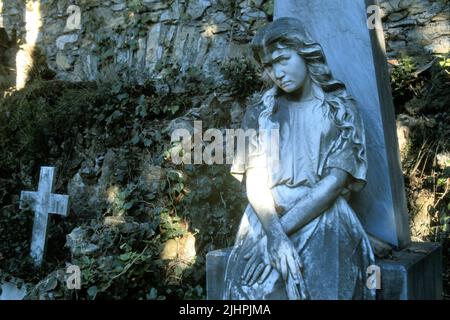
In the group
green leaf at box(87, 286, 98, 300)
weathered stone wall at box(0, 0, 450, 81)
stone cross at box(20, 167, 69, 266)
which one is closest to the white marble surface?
stone cross at box(20, 167, 69, 266)

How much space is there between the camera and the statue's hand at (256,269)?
80.0 inches

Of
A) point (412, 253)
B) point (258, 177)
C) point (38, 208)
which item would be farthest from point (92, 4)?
point (412, 253)

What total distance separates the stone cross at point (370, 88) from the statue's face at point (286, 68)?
0.42m

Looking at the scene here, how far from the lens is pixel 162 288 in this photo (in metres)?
3.34

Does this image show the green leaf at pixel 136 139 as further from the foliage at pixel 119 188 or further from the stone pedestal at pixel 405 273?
the stone pedestal at pixel 405 273

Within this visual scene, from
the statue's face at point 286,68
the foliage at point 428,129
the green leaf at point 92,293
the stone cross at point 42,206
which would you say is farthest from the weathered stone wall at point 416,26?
the stone cross at point 42,206

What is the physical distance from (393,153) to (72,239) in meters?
2.33

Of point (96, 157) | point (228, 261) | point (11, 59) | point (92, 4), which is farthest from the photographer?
point (11, 59)

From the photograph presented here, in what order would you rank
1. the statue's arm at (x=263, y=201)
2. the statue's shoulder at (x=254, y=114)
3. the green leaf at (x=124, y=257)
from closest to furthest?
1. the statue's arm at (x=263, y=201)
2. the statue's shoulder at (x=254, y=114)
3. the green leaf at (x=124, y=257)

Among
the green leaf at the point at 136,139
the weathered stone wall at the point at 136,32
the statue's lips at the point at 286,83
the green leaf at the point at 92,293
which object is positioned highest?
the weathered stone wall at the point at 136,32

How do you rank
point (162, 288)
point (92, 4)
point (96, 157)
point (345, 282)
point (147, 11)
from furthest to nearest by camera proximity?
1. point (92, 4)
2. point (147, 11)
3. point (96, 157)
4. point (162, 288)
5. point (345, 282)

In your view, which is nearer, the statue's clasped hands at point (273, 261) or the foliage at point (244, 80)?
the statue's clasped hands at point (273, 261)

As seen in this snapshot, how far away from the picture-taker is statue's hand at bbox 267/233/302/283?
1.96 metres
